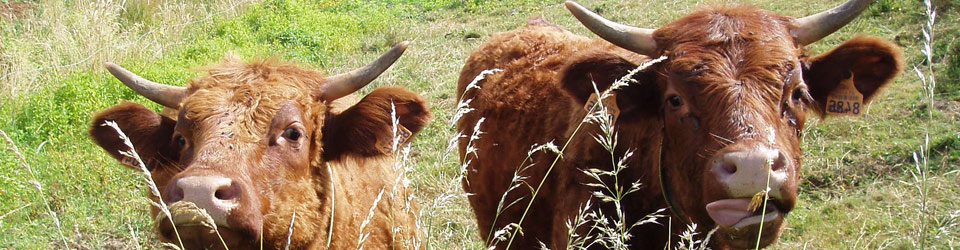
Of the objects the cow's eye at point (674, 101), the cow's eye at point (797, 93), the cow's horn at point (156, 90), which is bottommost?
the cow's horn at point (156, 90)

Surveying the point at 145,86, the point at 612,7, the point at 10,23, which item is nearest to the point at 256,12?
the point at 10,23

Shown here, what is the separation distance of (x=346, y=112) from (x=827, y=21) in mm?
2195

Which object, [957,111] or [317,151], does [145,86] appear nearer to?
[317,151]

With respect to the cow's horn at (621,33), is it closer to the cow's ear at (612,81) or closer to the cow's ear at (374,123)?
the cow's ear at (612,81)

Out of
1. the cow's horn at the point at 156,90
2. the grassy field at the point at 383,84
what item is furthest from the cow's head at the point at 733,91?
the cow's horn at the point at 156,90

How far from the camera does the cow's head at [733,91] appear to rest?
9.44 feet

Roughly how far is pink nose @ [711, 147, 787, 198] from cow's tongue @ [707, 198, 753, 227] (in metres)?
0.04

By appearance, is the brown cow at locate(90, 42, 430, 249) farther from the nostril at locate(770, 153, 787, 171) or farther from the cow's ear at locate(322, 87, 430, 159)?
the nostril at locate(770, 153, 787, 171)

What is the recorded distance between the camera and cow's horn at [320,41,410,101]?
362cm

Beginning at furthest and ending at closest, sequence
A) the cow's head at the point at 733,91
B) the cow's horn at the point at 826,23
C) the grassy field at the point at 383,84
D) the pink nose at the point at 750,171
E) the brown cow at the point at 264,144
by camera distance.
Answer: the grassy field at the point at 383,84 < the cow's horn at the point at 826,23 < the brown cow at the point at 264,144 < the cow's head at the point at 733,91 < the pink nose at the point at 750,171

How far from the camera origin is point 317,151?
376cm

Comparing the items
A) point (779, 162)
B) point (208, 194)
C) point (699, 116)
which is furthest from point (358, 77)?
point (779, 162)

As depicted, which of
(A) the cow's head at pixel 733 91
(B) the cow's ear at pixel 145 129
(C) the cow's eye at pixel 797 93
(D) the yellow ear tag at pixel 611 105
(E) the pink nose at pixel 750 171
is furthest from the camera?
(B) the cow's ear at pixel 145 129

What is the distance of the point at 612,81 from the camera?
3.69 metres
